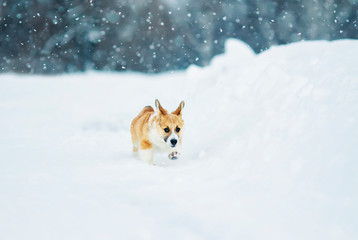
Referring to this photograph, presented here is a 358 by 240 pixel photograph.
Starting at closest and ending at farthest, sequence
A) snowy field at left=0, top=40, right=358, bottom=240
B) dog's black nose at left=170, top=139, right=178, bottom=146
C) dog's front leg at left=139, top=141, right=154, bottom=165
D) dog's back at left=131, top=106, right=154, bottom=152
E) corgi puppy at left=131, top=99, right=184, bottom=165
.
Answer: snowy field at left=0, top=40, right=358, bottom=240
dog's black nose at left=170, top=139, right=178, bottom=146
corgi puppy at left=131, top=99, right=184, bottom=165
dog's front leg at left=139, top=141, right=154, bottom=165
dog's back at left=131, top=106, right=154, bottom=152

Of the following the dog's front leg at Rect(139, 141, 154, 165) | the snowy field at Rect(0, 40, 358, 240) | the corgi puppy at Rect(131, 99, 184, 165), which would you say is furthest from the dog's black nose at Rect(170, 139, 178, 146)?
the dog's front leg at Rect(139, 141, 154, 165)

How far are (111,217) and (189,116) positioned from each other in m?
6.25

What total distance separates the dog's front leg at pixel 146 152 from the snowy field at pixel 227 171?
183 millimetres

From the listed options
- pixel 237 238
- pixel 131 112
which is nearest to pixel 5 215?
pixel 237 238

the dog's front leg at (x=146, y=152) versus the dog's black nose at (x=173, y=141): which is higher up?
the dog's black nose at (x=173, y=141)

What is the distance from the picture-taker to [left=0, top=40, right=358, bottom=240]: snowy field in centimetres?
275

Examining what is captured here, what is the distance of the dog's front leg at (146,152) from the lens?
525 cm

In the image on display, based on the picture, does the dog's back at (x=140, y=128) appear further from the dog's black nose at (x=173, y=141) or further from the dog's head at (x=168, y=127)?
the dog's black nose at (x=173, y=141)

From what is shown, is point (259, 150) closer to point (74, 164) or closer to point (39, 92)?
point (74, 164)

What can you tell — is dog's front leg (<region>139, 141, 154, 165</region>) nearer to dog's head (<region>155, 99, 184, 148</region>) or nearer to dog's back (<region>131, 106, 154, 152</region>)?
dog's back (<region>131, 106, 154, 152</region>)

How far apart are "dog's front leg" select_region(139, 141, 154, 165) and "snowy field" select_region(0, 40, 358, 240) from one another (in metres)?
0.18

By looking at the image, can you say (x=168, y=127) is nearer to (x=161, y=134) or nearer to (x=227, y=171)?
(x=161, y=134)

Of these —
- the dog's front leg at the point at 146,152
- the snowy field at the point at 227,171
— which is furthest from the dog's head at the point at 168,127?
the snowy field at the point at 227,171

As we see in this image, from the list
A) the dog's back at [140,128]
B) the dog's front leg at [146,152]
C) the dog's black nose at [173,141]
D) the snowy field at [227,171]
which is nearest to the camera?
the snowy field at [227,171]
